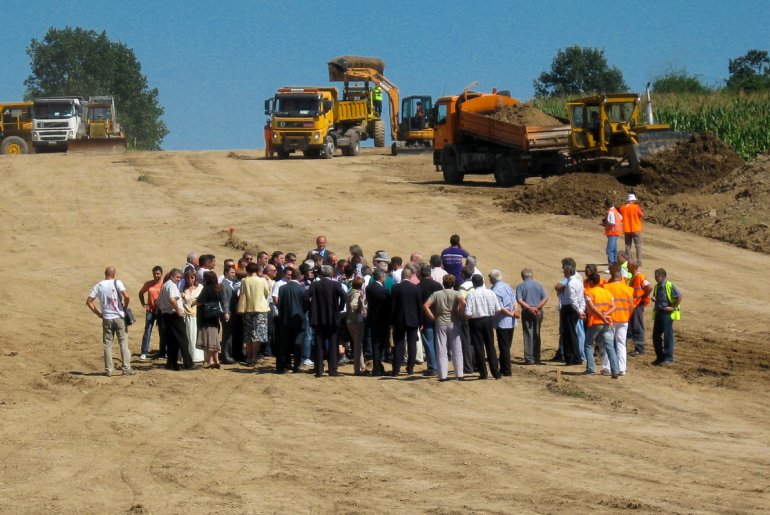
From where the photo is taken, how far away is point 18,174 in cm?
4206

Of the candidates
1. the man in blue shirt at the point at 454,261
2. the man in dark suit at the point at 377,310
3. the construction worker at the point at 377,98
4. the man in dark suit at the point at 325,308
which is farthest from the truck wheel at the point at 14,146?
the man in dark suit at the point at 377,310

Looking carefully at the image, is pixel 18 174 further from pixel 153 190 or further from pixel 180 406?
pixel 180 406

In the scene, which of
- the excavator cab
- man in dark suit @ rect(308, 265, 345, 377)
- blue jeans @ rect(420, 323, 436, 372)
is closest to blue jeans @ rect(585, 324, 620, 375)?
blue jeans @ rect(420, 323, 436, 372)

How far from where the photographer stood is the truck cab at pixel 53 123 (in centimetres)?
5312

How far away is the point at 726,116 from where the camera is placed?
4525 centimetres

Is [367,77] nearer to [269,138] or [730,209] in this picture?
[269,138]

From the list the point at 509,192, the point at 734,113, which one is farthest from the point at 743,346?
the point at 734,113

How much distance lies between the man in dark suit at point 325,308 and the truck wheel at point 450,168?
2173 centimetres

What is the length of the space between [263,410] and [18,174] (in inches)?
1111

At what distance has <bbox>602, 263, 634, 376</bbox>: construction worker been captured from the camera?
18.2 m

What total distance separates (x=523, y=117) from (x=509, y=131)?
1.82m

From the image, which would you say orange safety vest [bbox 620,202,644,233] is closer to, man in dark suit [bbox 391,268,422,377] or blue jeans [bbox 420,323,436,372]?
blue jeans [bbox 420,323,436,372]

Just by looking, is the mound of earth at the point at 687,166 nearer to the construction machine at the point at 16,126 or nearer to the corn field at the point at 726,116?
the corn field at the point at 726,116

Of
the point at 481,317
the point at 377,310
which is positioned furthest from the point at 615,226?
the point at 377,310
